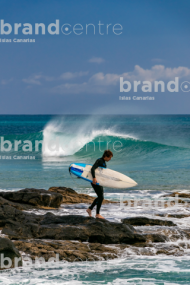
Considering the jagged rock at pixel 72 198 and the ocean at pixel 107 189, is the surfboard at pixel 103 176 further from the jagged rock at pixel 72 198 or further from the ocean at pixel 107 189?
the jagged rock at pixel 72 198

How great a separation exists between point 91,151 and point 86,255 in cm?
2465

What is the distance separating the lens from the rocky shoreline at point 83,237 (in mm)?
6148

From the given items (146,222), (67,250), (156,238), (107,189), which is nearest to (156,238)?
(156,238)

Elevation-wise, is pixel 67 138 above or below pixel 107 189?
above

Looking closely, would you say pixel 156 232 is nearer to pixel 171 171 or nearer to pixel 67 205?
pixel 67 205

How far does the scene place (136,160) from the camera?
26234mm

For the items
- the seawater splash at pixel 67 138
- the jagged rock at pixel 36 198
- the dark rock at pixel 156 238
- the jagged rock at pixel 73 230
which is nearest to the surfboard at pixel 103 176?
the jagged rock at pixel 36 198

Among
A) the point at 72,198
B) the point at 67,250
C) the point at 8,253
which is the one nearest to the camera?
the point at 8,253

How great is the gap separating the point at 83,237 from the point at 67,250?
0.73 metres

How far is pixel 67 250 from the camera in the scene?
6.20 metres

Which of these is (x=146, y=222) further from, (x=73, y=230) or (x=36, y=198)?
(x=36, y=198)

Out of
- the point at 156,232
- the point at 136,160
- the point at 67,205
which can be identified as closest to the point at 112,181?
the point at 67,205

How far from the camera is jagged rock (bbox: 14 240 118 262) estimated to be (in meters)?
6.06

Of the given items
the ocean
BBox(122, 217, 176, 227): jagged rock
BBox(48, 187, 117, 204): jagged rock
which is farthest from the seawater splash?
BBox(122, 217, 176, 227): jagged rock
